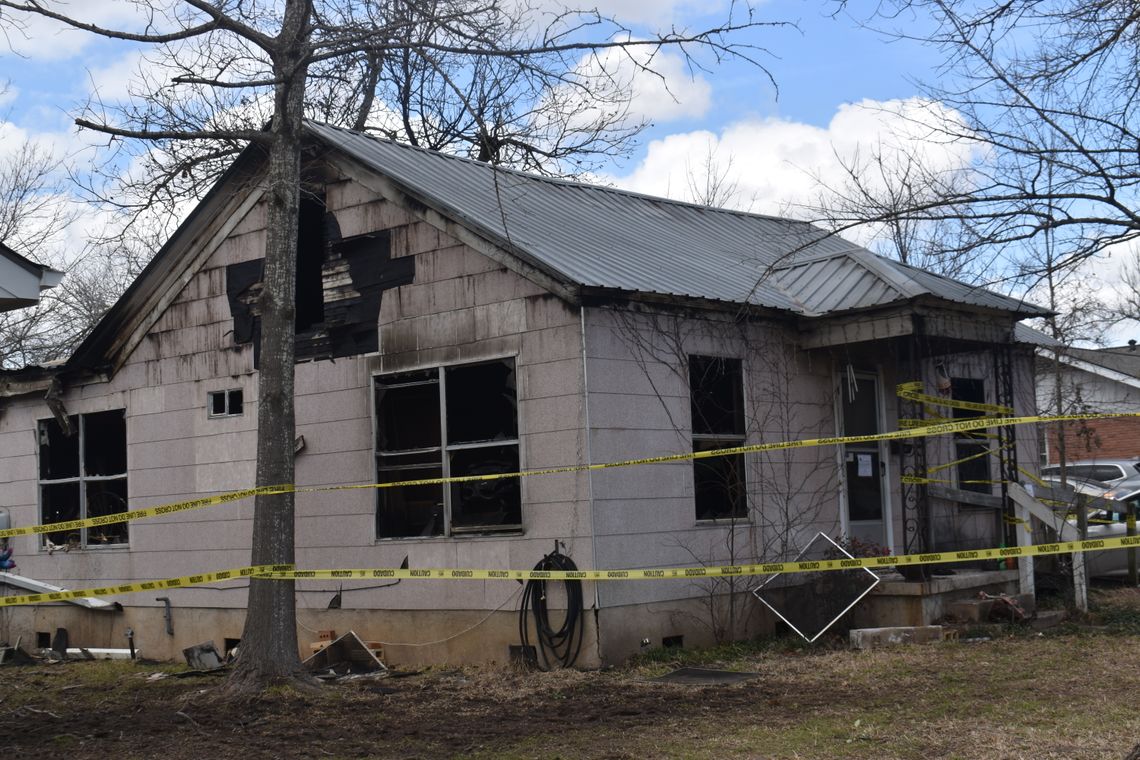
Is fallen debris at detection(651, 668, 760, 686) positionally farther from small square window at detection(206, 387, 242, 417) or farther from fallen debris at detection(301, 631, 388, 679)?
small square window at detection(206, 387, 242, 417)

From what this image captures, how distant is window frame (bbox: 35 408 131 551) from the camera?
50.9ft

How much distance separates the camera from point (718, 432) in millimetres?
12602

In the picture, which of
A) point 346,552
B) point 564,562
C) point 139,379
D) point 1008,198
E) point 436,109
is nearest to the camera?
point 1008,198

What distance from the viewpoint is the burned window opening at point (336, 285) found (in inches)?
508

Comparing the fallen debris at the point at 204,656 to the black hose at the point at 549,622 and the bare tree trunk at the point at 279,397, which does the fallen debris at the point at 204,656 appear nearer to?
the bare tree trunk at the point at 279,397

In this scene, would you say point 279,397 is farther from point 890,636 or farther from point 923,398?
point 923,398

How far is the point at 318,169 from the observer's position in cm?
1366

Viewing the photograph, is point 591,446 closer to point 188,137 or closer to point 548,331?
point 548,331

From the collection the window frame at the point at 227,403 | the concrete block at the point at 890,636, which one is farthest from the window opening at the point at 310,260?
the concrete block at the point at 890,636

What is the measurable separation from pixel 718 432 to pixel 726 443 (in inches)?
5.4

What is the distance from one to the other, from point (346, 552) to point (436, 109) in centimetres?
1732

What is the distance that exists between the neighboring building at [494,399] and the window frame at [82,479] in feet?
0.15

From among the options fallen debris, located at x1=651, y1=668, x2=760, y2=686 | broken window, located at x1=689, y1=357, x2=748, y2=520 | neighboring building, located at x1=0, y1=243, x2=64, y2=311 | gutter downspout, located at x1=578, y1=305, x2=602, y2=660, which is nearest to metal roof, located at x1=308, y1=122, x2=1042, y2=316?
gutter downspout, located at x1=578, y1=305, x2=602, y2=660

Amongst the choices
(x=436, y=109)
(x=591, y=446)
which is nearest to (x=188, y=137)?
(x=591, y=446)
